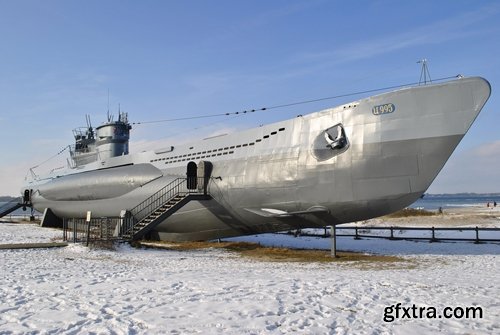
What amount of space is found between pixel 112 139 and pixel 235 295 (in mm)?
21439

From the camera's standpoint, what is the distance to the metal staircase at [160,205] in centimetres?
1825

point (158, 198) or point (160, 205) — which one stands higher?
point (158, 198)

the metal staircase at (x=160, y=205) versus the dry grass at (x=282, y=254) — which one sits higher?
the metal staircase at (x=160, y=205)

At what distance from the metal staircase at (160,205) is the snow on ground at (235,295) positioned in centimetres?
368

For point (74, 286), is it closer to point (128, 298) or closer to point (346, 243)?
point (128, 298)

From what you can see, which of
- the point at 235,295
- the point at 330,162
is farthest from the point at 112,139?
the point at 235,295

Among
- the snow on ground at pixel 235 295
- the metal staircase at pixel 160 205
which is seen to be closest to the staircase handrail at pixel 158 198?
the metal staircase at pixel 160 205

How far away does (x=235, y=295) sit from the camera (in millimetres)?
8617

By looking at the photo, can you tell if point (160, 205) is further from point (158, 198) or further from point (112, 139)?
point (112, 139)

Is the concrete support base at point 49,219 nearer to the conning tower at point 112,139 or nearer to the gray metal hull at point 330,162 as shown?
the conning tower at point 112,139

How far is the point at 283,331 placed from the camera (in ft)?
21.2

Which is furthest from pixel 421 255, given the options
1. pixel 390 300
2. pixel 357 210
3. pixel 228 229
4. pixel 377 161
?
pixel 390 300

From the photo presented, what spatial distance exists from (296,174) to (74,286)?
8425 millimetres

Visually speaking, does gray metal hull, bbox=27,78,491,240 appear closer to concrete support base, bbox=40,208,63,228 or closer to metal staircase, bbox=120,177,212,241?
metal staircase, bbox=120,177,212,241
